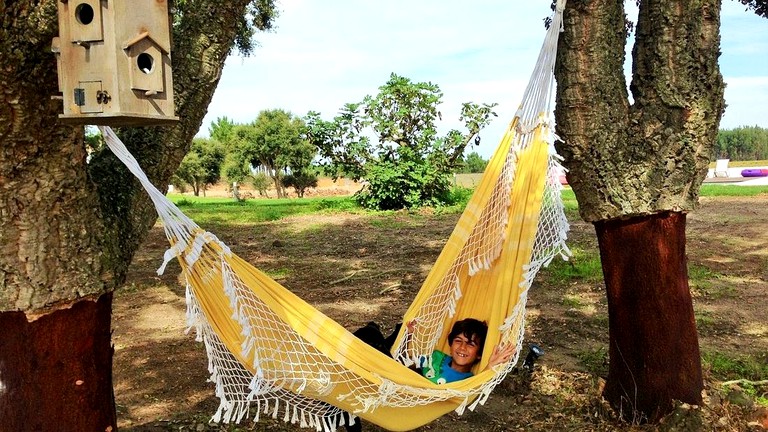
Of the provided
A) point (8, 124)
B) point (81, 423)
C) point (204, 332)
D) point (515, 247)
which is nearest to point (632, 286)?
point (515, 247)

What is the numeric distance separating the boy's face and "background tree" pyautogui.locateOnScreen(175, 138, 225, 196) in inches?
798

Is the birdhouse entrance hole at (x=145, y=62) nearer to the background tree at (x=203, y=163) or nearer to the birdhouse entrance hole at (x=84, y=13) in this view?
the birdhouse entrance hole at (x=84, y=13)

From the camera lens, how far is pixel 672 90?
2.03 meters

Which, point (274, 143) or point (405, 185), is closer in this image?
point (405, 185)

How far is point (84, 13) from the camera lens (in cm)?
132

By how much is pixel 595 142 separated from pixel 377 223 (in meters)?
5.81

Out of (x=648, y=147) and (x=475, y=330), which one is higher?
(x=648, y=147)

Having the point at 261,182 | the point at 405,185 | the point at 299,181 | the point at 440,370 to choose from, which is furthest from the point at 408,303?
the point at 261,182

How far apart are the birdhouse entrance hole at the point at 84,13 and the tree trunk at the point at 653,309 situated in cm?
171

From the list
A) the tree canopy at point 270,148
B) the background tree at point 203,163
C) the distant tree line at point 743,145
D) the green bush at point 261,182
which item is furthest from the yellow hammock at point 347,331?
the distant tree line at point 743,145

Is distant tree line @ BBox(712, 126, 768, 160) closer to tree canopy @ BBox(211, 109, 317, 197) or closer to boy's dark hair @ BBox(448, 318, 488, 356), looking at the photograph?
tree canopy @ BBox(211, 109, 317, 197)

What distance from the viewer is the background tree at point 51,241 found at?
1.34 m

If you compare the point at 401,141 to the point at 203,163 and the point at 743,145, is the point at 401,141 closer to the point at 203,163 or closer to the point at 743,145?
the point at 203,163

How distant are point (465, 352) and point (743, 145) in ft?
116
